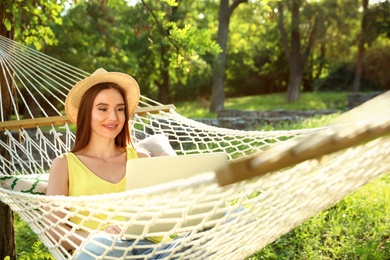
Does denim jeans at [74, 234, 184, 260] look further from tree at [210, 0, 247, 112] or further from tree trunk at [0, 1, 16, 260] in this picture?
tree at [210, 0, 247, 112]

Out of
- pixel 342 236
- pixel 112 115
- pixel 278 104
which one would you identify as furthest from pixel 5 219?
pixel 278 104

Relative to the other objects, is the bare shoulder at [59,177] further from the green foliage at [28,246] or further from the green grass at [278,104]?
the green grass at [278,104]

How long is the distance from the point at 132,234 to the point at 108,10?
27.7ft

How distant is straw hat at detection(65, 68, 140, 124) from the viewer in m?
2.05

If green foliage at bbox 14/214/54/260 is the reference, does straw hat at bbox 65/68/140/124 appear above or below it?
above

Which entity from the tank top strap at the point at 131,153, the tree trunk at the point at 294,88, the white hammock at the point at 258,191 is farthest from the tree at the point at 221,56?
the white hammock at the point at 258,191

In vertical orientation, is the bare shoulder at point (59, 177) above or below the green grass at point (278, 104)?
above

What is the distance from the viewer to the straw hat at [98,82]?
6.73 ft

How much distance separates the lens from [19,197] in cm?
173

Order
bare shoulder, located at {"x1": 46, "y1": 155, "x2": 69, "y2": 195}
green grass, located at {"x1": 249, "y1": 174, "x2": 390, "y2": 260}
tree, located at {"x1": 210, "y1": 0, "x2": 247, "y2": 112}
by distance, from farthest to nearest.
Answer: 1. tree, located at {"x1": 210, "y1": 0, "x2": 247, "y2": 112}
2. green grass, located at {"x1": 249, "y1": 174, "x2": 390, "y2": 260}
3. bare shoulder, located at {"x1": 46, "y1": 155, "x2": 69, "y2": 195}

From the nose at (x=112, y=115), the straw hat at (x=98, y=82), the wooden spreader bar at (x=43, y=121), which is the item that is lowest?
the wooden spreader bar at (x=43, y=121)

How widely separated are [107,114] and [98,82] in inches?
5.7

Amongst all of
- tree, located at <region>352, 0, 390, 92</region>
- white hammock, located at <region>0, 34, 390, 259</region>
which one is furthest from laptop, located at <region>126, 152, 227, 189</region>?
tree, located at <region>352, 0, 390, 92</region>

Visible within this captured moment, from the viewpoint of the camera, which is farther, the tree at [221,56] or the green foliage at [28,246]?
the tree at [221,56]
